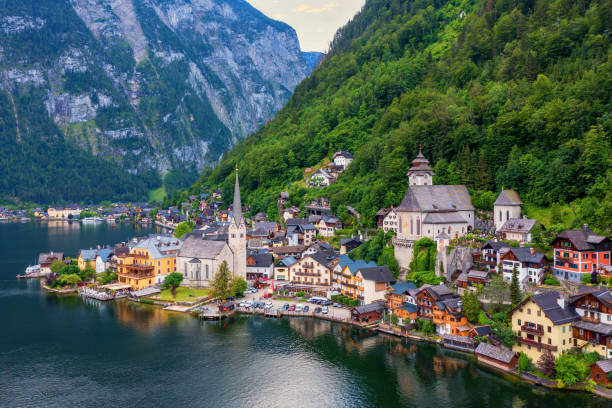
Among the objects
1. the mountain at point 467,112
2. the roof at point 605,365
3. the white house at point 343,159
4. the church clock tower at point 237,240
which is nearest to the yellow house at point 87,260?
the church clock tower at point 237,240

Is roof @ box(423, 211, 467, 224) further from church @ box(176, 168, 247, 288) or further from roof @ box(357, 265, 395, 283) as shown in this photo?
church @ box(176, 168, 247, 288)

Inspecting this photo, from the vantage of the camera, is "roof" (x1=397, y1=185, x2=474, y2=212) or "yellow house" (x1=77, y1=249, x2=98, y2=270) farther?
"yellow house" (x1=77, y1=249, x2=98, y2=270)

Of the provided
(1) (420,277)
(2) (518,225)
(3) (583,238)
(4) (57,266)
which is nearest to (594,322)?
(3) (583,238)

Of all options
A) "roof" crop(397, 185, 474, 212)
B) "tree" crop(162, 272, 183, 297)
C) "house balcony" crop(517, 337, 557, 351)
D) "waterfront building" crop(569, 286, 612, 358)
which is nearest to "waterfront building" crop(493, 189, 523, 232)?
"roof" crop(397, 185, 474, 212)

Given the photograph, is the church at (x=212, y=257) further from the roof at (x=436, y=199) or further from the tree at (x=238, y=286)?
the roof at (x=436, y=199)

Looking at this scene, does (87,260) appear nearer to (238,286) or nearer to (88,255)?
(88,255)

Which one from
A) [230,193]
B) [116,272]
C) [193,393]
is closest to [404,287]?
[193,393]
